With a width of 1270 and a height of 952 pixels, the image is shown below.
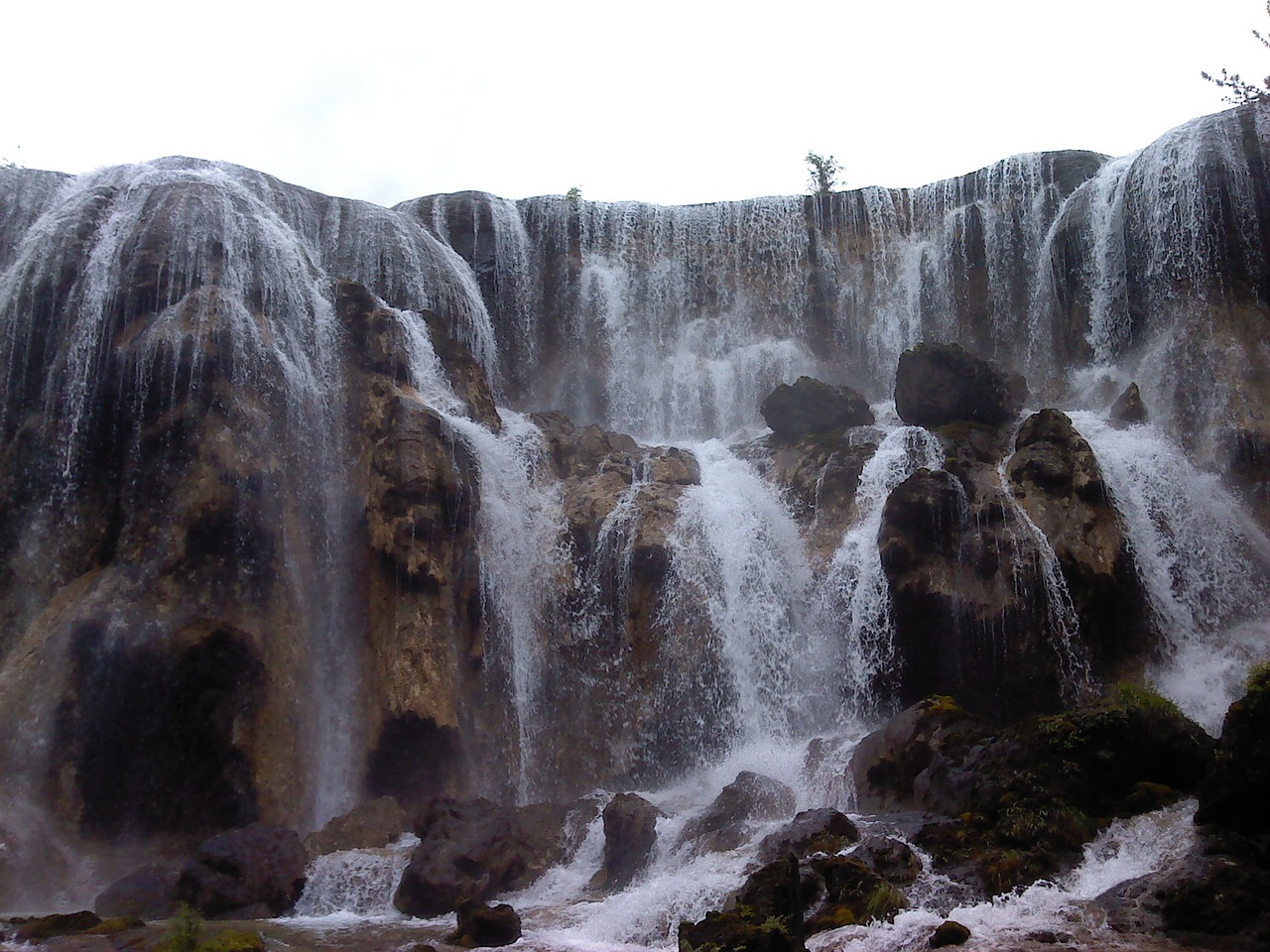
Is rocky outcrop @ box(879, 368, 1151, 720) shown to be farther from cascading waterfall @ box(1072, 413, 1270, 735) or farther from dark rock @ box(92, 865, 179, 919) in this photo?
dark rock @ box(92, 865, 179, 919)

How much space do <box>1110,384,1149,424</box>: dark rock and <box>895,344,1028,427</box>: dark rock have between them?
220cm

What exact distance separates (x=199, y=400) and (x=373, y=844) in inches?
379

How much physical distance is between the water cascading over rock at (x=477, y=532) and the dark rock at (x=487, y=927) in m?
6.34

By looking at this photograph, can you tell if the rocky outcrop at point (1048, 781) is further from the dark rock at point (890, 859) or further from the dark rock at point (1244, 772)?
the dark rock at point (1244, 772)

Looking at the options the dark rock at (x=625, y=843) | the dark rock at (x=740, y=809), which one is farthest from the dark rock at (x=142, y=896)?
the dark rock at (x=740, y=809)

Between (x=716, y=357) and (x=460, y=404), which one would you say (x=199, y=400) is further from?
(x=716, y=357)

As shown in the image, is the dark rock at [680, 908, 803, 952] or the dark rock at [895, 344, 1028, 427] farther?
the dark rock at [895, 344, 1028, 427]

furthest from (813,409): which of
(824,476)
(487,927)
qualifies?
(487,927)

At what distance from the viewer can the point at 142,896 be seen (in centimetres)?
1425

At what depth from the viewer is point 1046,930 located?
9.75 m

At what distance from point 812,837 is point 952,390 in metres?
13.5

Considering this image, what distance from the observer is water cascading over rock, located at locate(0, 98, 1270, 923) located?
58.2ft

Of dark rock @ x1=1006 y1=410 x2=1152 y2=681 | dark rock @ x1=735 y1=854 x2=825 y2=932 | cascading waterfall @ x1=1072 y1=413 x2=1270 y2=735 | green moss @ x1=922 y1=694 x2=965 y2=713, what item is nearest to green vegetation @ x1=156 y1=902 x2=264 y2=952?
dark rock @ x1=735 y1=854 x2=825 y2=932

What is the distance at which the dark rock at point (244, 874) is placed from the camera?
1395cm
